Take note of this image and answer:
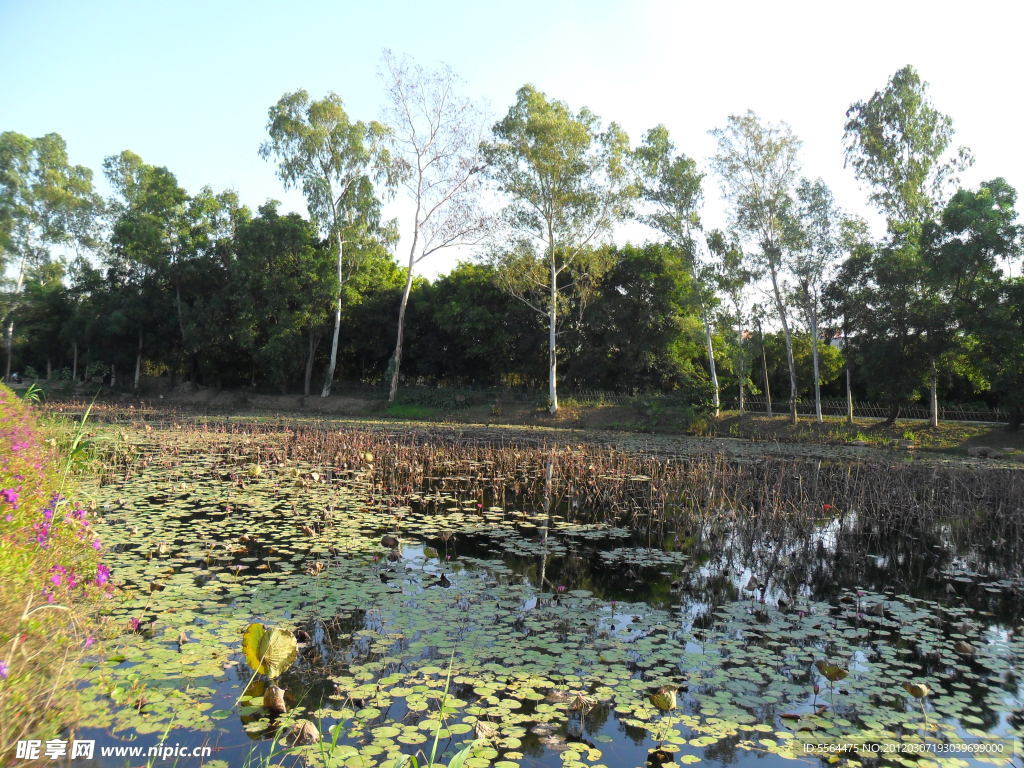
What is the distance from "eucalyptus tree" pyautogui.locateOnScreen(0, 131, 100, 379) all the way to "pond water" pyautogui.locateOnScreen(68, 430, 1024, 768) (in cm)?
3480

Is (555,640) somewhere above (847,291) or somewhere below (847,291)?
below

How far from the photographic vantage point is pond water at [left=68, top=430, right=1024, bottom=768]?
3248 millimetres

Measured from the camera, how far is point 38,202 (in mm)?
34625

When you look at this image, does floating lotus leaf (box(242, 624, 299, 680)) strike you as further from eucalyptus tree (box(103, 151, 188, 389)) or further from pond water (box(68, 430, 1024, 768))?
eucalyptus tree (box(103, 151, 188, 389))

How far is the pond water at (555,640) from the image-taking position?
128 inches

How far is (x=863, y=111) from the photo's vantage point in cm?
2522

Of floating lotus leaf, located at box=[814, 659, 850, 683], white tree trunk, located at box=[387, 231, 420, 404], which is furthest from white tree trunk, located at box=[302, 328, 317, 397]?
floating lotus leaf, located at box=[814, 659, 850, 683]

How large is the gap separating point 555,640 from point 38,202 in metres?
42.1

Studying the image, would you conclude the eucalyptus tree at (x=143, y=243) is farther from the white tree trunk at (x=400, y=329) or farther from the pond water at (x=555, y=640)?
the pond water at (x=555, y=640)

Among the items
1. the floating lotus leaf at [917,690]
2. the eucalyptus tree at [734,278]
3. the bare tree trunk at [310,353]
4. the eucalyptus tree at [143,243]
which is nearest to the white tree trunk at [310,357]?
the bare tree trunk at [310,353]

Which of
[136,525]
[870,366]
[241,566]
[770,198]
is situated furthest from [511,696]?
[770,198]

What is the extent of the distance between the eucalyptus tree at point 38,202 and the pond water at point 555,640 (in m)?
34.8

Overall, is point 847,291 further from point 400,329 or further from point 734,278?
point 400,329

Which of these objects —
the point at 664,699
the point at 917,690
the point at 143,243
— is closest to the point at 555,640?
the point at 664,699
